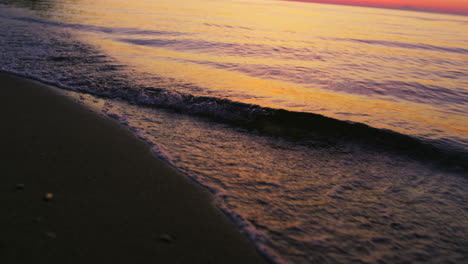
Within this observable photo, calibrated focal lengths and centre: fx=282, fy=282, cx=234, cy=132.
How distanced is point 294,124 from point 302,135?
0.46 meters

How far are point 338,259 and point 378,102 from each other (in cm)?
616

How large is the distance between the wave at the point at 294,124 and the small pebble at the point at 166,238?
3199 mm

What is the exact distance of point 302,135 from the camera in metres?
5.35

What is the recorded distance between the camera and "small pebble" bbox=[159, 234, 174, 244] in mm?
2410

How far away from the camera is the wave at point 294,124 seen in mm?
4941

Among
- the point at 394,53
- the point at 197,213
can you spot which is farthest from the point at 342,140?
the point at 394,53

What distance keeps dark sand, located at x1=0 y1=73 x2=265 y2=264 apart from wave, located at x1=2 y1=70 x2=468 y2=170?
2.12 metres

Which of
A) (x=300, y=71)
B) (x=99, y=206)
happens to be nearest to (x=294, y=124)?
(x=99, y=206)

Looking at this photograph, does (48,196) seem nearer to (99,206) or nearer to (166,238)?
(99,206)

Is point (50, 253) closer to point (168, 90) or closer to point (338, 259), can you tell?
point (338, 259)

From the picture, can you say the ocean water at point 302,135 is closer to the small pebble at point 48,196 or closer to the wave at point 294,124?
the wave at point 294,124

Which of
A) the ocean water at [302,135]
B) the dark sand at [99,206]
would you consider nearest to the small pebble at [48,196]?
the dark sand at [99,206]

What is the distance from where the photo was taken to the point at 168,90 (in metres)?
6.99

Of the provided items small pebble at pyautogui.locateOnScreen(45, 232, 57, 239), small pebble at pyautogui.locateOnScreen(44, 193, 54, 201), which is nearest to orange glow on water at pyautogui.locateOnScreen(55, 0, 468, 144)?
small pebble at pyautogui.locateOnScreen(44, 193, 54, 201)
